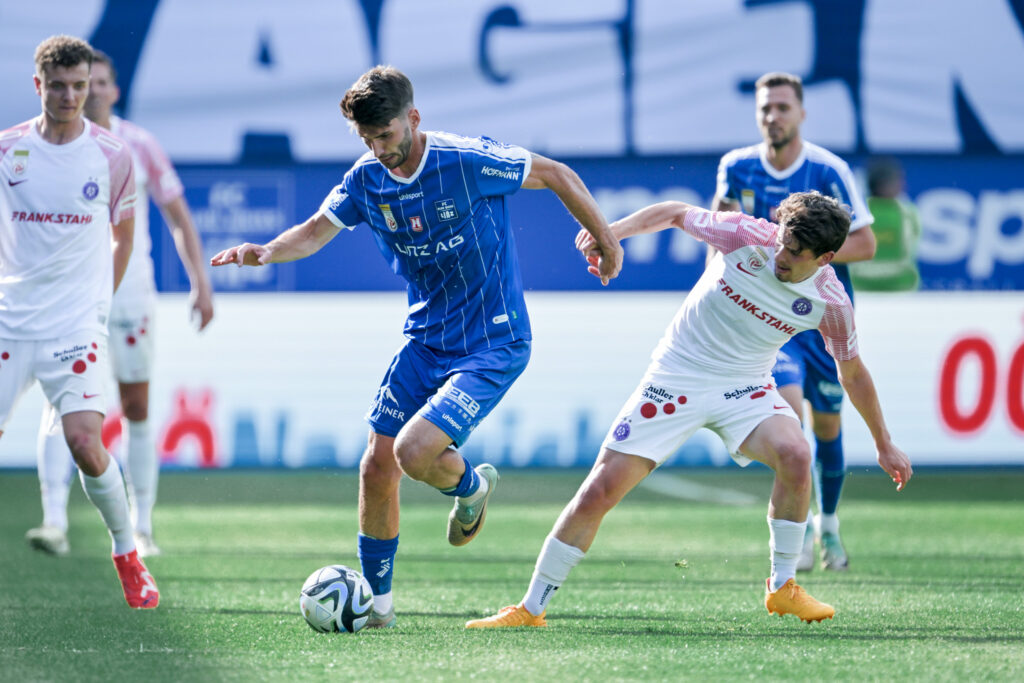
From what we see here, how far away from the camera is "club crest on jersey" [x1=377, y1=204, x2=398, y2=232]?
482cm

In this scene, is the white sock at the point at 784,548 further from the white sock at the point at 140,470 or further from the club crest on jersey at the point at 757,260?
the white sock at the point at 140,470

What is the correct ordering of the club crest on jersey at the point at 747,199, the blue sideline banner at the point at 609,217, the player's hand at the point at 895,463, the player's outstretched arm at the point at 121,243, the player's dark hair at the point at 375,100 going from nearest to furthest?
the player's dark hair at the point at 375,100
the player's hand at the point at 895,463
the player's outstretched arm at the point at 121,243
the club crest on jersey at the point at 747,199
the blue sideline banner at the point at 609,217

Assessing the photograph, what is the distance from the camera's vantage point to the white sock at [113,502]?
529 centimetres

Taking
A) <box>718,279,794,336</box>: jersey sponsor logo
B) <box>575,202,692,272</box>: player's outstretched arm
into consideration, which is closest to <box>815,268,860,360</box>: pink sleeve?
<box>718,279,794,336</box>: jersey sponsor logo

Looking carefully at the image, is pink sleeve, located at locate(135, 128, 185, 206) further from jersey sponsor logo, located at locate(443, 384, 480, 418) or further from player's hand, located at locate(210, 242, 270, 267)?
jersey sponsor logo, located at locate(443, 384, 480, 418)

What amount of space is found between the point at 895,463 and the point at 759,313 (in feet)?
2.34

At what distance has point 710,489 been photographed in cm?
1147

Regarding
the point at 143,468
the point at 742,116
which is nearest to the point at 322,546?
the point at 143,468

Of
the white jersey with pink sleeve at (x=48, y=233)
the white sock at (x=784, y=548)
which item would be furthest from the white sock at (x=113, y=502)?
the white sock at (x=784, y=548)

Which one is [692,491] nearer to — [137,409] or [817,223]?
[137,409]

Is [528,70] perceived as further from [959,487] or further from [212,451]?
[959,487]

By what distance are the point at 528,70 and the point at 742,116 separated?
1777 mm

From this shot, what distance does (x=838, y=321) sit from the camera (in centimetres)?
488

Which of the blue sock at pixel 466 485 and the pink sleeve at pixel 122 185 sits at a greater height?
the pink sleeve at pixel 122 185
